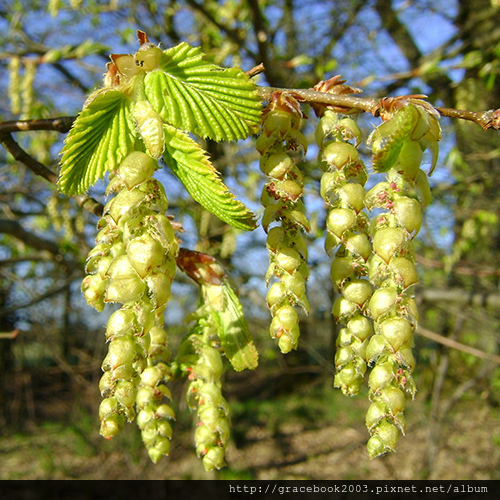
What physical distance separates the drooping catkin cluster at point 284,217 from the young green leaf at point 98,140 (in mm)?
226

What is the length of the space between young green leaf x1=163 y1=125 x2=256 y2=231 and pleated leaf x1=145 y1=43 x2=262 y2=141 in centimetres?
4

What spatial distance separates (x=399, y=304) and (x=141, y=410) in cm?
53

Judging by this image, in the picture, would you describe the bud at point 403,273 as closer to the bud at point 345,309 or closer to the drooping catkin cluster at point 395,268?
the drooping catkin cluster at point 395,268

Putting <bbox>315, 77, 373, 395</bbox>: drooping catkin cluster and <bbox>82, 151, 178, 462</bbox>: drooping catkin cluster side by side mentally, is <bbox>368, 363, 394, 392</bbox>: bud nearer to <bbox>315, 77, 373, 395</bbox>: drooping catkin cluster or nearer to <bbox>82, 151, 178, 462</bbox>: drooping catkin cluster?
<bbox>315, 77, 373, 395</bbox>: drooping catkin cluster

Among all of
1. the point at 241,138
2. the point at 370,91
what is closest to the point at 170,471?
the point at 370,91

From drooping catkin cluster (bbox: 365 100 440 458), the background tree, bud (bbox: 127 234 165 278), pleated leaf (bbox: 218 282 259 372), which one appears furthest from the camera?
the background tree

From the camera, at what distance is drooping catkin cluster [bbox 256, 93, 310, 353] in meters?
0.72

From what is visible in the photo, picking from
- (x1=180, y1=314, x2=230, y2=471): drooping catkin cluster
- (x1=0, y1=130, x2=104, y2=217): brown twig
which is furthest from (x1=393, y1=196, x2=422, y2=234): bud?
(x1=0, y1=130, x2=104, y2=217): brown twig

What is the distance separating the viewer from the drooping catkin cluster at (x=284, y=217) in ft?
2.35

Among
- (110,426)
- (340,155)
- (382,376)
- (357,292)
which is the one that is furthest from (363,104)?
(110,426)

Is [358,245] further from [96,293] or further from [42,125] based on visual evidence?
[42,125]

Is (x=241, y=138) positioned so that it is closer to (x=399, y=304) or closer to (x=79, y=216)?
(x=399, y=304)

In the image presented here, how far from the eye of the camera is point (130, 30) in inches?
143

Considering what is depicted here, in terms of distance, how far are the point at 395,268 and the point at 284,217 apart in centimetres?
20
